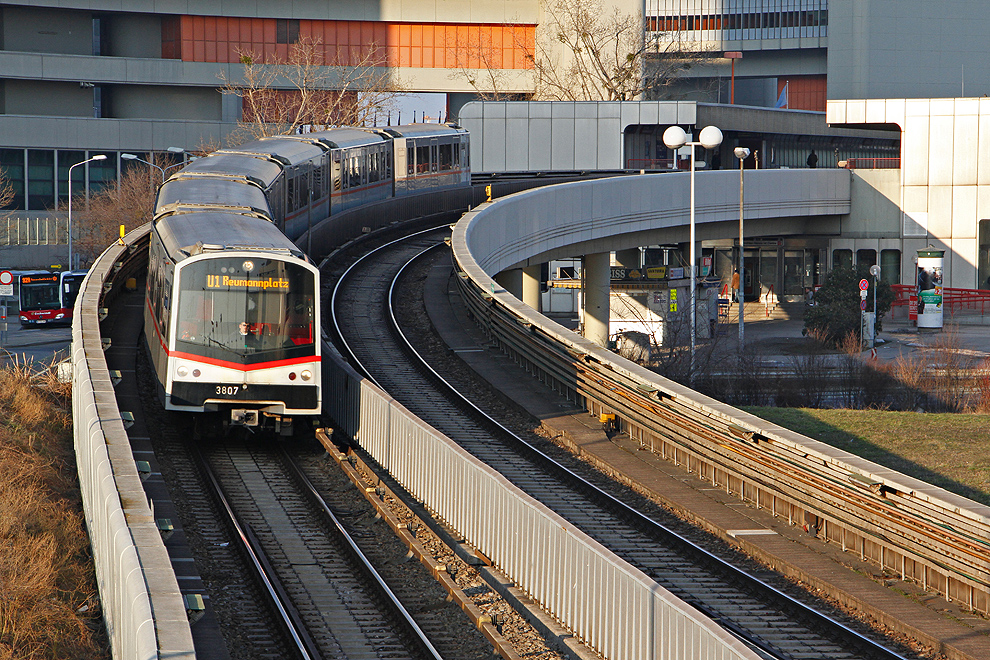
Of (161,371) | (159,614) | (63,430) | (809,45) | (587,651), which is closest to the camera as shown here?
(159,614)

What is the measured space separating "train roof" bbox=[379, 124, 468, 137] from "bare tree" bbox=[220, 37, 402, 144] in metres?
26.8

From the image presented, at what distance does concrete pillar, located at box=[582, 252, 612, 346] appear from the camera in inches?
1879

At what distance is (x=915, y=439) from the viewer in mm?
21500

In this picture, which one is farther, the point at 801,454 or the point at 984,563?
the point at 801,454

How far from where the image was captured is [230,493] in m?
17.5

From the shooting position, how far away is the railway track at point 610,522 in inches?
478

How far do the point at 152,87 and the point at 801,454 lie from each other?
77100mm

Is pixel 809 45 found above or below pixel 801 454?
above

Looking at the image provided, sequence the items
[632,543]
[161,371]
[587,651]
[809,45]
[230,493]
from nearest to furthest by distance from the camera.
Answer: [587,651]
[632,543]
[230,493]
[161,371]
[809,45]

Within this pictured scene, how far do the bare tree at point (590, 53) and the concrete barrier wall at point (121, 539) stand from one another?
213 feet

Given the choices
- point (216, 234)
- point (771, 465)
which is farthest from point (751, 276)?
point (771, 465)

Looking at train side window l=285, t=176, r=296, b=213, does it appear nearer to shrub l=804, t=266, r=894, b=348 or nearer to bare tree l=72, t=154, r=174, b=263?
bare tree l=72, t=154, r=174, b=263

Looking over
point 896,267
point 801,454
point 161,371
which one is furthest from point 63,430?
point 896,267

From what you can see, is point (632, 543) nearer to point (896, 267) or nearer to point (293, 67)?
point (896, 267)
